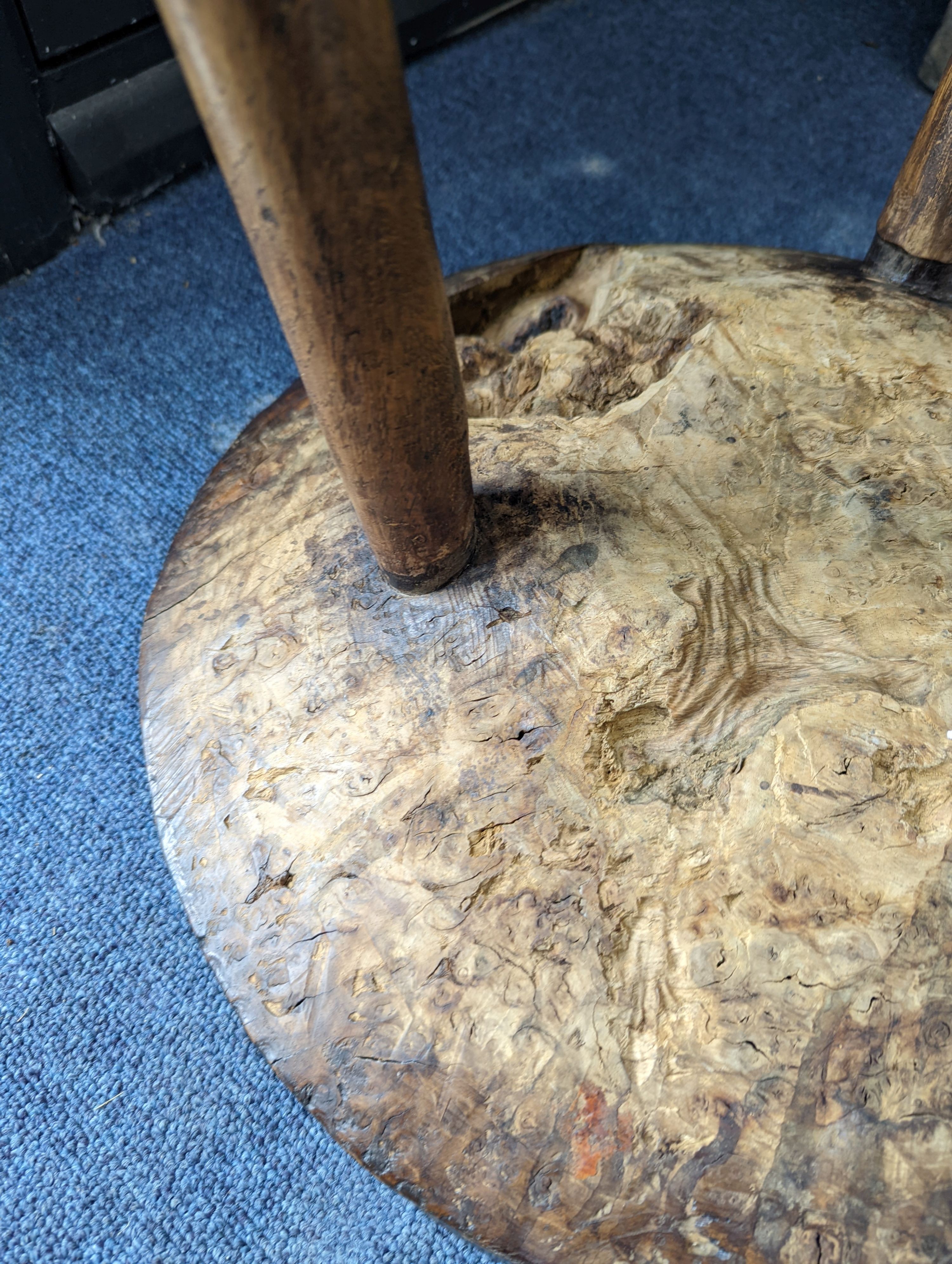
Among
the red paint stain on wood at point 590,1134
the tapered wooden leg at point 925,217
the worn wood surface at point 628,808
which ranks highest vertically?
the tapered wooden leg at point 925,217

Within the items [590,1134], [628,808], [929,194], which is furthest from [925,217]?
[590,1134]

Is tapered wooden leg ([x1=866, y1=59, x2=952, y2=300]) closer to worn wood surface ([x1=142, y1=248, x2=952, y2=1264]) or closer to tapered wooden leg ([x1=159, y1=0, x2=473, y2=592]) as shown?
worn wood surface ([x1=142, y1=248, x2=952, y2=1264])

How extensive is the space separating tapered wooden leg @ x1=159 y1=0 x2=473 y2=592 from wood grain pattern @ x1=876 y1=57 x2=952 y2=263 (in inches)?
29.2

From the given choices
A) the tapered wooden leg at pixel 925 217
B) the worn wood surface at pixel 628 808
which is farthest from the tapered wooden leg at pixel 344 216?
the tapered wooden leg at pixel 925 217

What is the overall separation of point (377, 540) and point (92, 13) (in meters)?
1.41

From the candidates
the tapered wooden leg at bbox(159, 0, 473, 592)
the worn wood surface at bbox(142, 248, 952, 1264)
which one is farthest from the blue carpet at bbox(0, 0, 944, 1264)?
the tapered wooden leg at bbox(159, 0, 473, 592)

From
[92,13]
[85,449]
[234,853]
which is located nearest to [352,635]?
[234,853]

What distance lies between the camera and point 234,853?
3.40 feet

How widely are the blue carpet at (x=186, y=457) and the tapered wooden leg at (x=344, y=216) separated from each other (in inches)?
31.4

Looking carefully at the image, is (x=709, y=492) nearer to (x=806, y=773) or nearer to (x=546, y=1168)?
(x=806, y=773)

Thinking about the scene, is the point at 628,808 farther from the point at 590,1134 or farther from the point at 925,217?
the point at 925,217

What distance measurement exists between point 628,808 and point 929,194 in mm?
872

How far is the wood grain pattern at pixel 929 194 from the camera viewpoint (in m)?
1.22

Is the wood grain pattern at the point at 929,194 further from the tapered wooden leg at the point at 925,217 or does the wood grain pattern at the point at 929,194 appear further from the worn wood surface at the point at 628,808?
the worn wood surface at the point at 628,808
